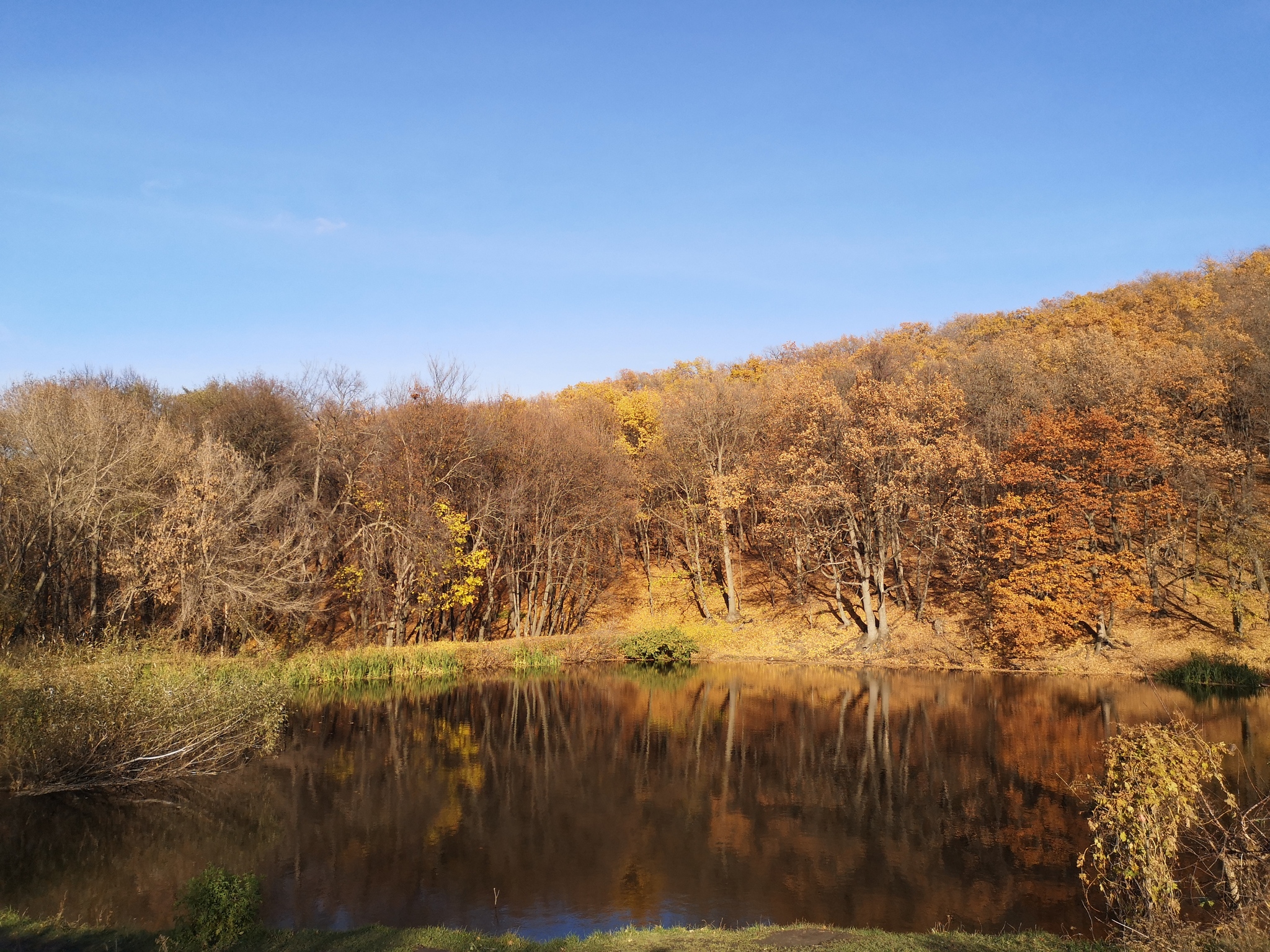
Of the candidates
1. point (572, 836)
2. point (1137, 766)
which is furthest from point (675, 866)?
point (1137, 766)

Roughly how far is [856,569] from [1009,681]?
31.8 ft

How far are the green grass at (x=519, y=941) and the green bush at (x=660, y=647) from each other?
95.5 ft

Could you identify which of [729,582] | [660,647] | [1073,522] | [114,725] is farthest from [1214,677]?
[114,725]

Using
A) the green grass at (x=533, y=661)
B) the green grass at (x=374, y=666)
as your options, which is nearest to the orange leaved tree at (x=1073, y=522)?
the green grass at (x=533, y=661)

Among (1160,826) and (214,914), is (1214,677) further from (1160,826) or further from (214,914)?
(214,914)

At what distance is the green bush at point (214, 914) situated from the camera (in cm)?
891

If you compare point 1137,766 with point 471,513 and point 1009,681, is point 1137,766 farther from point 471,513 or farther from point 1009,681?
point 471,513

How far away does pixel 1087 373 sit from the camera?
38.1 m

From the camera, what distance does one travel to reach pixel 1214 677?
1144 inches

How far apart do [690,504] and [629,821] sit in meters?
29.4

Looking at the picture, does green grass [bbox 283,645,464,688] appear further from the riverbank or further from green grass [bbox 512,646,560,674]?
green grass [bbox 512,646,560,674]

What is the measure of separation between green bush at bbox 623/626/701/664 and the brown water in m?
11.5

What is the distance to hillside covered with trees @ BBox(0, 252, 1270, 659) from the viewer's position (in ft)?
96.7

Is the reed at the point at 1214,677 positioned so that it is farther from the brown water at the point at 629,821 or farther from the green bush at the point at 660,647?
the green bush at the point at 660,647
